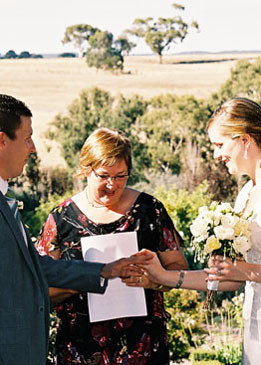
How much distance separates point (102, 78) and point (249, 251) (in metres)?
31.6

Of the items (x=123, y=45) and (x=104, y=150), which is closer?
(x=104, y=150)

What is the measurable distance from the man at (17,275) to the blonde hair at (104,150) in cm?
47

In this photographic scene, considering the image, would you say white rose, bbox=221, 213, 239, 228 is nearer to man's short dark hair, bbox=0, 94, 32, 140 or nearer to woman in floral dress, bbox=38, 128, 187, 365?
woman in floral dress, bbox=38, 128, 187, 365

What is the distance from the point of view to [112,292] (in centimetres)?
314

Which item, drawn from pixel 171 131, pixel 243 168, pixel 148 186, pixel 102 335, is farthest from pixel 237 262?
pixel 171 131

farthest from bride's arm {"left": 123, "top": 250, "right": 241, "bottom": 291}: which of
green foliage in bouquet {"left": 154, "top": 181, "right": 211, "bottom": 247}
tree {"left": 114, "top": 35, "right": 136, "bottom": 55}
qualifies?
tree {"left": 114, "top": 35, "right": 136, "bottom": 55}

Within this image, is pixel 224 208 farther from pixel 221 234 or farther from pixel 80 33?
pixel 80 33

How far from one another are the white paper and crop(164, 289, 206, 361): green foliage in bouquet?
9.77 ft

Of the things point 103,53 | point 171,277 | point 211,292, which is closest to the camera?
point 171,277

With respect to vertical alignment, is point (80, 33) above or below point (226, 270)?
above

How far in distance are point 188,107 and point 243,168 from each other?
1866 cm

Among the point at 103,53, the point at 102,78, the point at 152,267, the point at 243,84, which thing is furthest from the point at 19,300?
the point at 103,53

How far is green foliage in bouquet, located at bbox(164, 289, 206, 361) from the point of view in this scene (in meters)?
5.93

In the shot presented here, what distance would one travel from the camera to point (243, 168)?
3.15 meters
